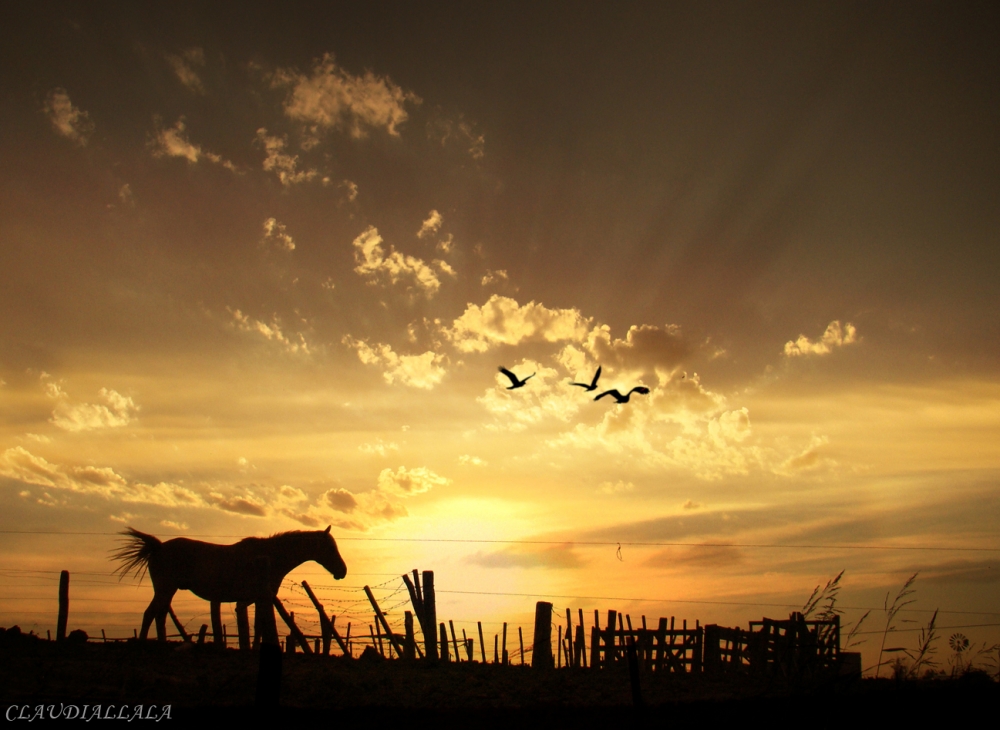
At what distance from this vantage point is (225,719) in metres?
9.65

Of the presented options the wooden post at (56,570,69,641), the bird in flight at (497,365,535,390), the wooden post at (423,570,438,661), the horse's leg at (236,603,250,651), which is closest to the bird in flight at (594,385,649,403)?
the bird in flight at (497,365,535,390)

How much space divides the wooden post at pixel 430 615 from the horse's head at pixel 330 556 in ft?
Result: 10.8

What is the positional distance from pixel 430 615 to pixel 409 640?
932mm

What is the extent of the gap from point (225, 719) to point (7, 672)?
646cm

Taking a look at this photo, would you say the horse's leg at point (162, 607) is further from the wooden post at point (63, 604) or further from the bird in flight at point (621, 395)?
the bird in flight at point (621, 395)

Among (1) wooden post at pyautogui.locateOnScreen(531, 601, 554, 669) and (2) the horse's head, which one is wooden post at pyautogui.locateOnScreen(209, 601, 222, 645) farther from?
(1) wooden post at pyautogui.locateOnScreen(531, 601, 554, 669)

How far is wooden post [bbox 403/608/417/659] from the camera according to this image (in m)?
18.8

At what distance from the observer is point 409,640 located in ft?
62.4

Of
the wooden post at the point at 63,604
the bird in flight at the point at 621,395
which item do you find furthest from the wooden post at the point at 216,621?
the bird in flight at the point at 621,395

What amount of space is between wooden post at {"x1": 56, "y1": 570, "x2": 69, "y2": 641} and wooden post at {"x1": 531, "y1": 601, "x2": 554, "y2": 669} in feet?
43.2

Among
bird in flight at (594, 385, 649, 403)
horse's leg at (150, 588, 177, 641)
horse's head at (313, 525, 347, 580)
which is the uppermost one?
bird in flight at (594, 385, 649, 403)

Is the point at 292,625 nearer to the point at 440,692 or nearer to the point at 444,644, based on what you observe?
the point at 444,644

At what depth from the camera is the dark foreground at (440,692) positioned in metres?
9.59

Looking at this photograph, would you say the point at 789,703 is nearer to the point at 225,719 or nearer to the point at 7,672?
the point at 225,719
